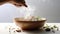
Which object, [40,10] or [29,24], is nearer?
[29,24]

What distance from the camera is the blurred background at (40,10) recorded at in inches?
80.0

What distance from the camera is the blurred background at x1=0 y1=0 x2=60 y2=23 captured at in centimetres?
203

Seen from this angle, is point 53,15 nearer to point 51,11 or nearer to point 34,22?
point 51,11

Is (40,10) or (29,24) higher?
(40,10)

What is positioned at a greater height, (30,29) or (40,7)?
(40,7)

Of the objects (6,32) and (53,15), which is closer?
(6,32)

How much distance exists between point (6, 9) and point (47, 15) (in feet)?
2.15

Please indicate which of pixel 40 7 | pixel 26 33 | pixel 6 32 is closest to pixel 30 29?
pixel 26 33

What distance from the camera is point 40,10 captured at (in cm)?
208

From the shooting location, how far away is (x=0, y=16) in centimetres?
214

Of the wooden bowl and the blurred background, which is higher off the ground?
the blurred background

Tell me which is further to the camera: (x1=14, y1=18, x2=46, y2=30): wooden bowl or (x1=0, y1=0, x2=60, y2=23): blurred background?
(x1=0, y1=0, x2=60, y2=23): blurred background

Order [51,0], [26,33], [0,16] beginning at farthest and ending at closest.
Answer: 1. [0,16]
2. [51,0]
3. [26,33]

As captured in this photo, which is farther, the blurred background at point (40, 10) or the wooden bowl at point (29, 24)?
the blurred background at point (40, 10)
